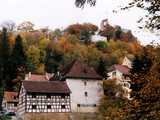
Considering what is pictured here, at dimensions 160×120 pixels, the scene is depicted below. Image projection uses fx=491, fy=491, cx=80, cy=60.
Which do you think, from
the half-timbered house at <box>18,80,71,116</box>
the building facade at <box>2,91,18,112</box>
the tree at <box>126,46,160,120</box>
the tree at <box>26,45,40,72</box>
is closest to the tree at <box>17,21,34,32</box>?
the tree at <box>26,45,40,72</box>

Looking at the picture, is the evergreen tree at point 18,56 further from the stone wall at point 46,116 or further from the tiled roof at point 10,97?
the stone wall at point 46,116

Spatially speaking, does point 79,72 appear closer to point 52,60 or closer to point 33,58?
point 33,58

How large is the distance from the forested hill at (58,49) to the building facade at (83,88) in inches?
302

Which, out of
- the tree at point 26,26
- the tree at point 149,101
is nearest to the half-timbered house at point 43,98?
the tree at point 149,101

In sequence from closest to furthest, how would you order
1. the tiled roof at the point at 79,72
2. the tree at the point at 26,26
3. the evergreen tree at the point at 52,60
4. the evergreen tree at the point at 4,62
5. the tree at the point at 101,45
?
the tiled roof at the point at 79,72, the evergreen tree at the point at 4,62, the evergreen tree at the point at 52,60, the tree at the point at 101,45, the tree at the point at 26,26

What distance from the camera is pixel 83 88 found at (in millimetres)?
65562

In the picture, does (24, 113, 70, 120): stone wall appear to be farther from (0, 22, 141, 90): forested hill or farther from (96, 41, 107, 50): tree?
(96, 41, 107, 50): tree

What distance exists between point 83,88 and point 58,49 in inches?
1489

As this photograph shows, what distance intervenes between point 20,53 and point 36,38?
108 ft

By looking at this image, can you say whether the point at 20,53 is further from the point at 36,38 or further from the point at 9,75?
the point at 36,38

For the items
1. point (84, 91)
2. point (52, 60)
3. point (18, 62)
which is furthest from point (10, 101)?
point (52, 60)

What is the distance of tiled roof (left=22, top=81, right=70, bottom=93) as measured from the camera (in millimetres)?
61125

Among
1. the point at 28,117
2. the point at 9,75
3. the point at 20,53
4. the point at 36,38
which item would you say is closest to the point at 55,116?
the point at 28,117

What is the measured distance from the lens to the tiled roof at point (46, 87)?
6112 cm
